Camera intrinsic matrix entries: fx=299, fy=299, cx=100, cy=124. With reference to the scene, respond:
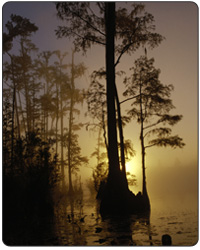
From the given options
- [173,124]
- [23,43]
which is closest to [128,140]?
[173,124]

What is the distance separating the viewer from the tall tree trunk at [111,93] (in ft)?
31.3

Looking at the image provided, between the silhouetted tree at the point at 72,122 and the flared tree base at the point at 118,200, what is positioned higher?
the silhouetted tree at the point at 72,122

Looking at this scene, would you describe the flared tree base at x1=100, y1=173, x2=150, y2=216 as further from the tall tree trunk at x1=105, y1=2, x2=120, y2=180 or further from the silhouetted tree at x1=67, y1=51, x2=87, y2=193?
the silhouetted tree at x1=67, y1=51, x2=87, y2=193

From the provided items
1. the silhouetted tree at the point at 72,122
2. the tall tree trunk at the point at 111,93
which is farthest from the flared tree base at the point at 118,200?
the silhouetted tree at the point at 72,122

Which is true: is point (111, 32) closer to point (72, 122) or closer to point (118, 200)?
point (118, 200)

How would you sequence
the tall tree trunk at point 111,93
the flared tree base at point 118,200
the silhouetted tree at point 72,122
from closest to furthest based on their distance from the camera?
the flared tree base at point 118,200 → the tall tree trunk at point 111,93 → the silhouetted tree at point 72,122

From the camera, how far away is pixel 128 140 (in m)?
14.7

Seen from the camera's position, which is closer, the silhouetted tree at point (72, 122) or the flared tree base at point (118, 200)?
the flared tree base at point (118, 200)

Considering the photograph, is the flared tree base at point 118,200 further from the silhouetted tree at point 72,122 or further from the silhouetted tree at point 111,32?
the silhouetted tree at point 72,122

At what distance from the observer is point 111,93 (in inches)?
389

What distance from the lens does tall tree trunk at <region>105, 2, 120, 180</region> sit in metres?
9.53

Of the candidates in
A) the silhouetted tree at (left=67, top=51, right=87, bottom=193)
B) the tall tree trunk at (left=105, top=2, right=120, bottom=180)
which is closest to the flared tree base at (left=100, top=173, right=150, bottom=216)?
the tall tree trunk at (left=105, top=2, right=120, bottom=180)

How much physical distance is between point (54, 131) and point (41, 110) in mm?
1974

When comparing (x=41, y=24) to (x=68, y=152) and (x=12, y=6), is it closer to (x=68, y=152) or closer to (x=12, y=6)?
(x=12, y=6)
